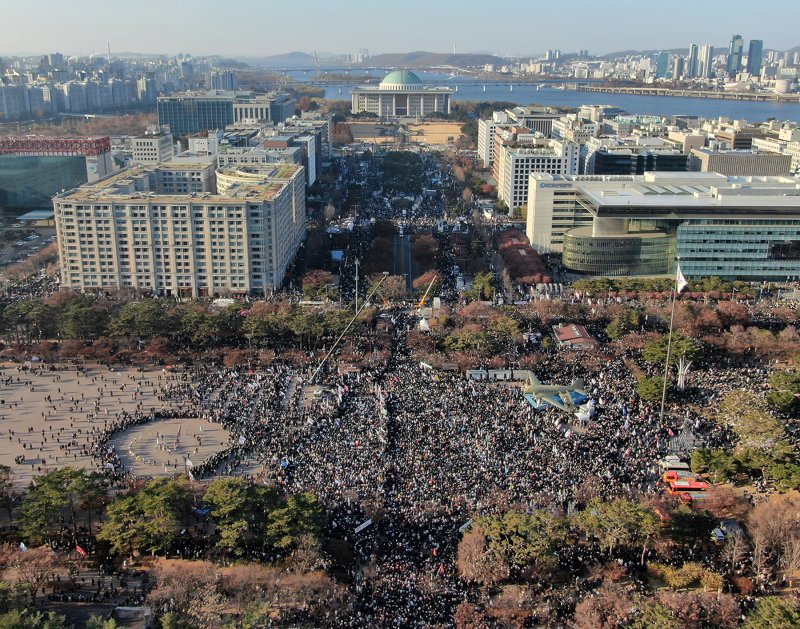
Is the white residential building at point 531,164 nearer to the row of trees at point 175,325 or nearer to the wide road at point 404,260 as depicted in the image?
the wide road at point 404,260

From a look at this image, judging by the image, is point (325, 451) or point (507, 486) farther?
point (325, 451)

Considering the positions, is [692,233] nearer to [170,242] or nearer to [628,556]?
[628,556]

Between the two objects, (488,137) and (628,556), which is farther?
(488,137)

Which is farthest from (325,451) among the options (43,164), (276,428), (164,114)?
(164,114)

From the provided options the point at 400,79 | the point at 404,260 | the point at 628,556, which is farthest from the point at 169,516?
the point at 400,79

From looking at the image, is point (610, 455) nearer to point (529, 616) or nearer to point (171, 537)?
point (529, 616)

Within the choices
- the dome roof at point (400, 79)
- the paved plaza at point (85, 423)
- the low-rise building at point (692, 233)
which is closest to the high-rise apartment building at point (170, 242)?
the paved plaza at point (85, 423)

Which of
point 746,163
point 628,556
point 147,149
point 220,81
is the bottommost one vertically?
point 628,556
